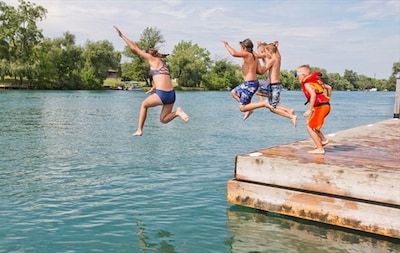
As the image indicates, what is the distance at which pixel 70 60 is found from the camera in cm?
10062

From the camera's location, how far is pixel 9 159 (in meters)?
16.7

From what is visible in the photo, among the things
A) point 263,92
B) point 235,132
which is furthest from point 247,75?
point 235,132

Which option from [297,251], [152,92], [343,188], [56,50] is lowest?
[297,251]

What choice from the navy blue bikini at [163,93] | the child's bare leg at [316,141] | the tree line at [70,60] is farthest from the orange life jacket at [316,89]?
the tree line at [70,60]

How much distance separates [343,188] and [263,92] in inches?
130

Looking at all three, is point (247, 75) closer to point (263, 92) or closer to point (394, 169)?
point (263, 92)

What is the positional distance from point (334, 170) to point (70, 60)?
98612 millimetres

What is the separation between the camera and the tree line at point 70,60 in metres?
87.6

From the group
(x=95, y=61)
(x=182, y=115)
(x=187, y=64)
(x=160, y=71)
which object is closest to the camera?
(x=160, y=71)

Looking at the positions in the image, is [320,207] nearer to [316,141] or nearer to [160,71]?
[316,141]

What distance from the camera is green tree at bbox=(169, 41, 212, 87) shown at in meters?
112

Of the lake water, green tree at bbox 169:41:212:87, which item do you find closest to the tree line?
green tree at bbox 169:41:212:87

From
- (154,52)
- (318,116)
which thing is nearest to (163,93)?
(154,52)

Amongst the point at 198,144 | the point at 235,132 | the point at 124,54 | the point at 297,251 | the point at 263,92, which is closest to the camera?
the point at 297,251
